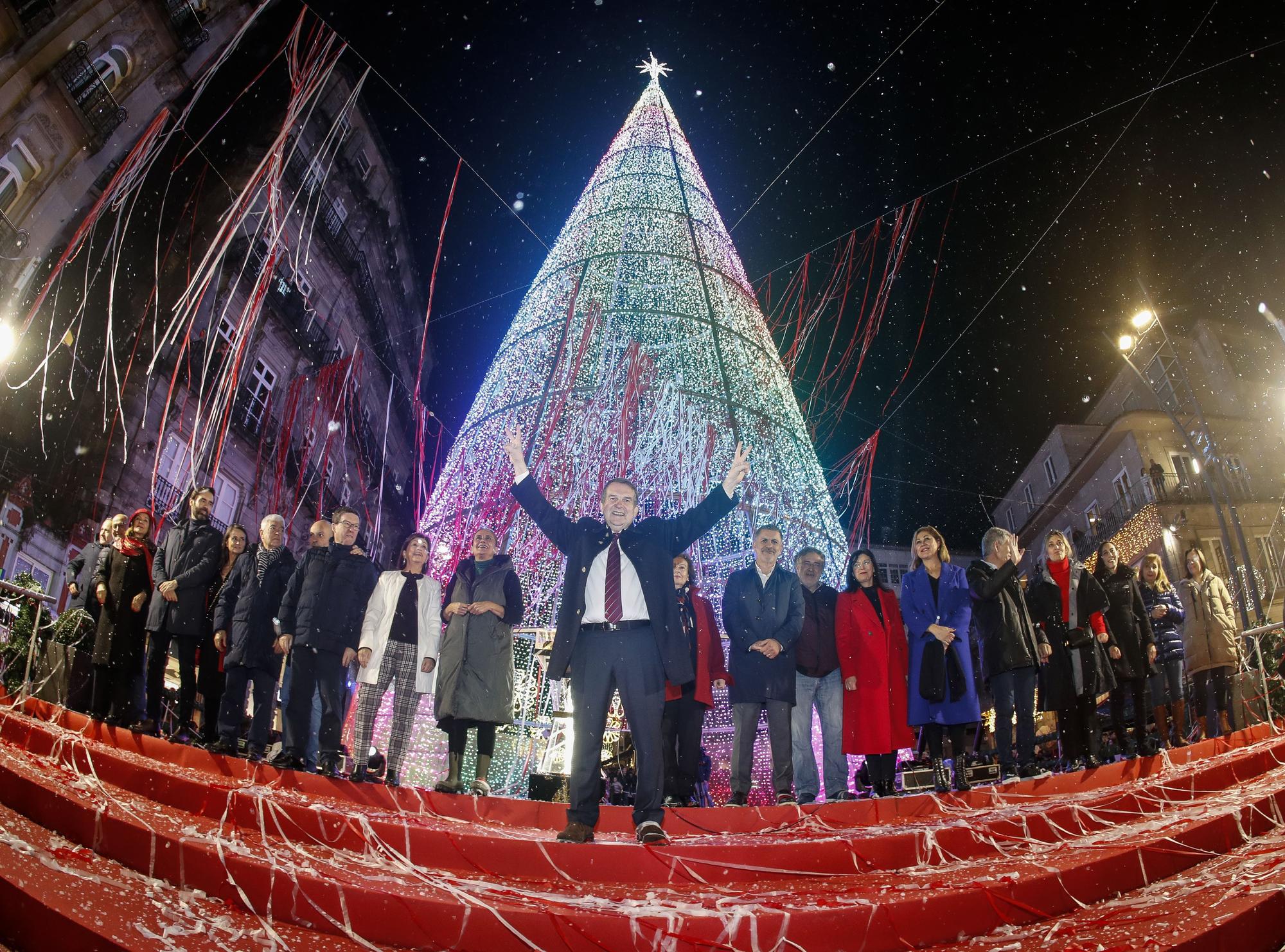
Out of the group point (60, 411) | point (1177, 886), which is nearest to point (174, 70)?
point (60, 411)

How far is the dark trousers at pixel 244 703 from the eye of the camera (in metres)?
4.75

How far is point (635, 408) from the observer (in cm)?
697

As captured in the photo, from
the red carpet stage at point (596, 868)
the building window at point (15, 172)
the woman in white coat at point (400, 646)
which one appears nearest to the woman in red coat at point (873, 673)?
the red carpet stage at point (596, 868)

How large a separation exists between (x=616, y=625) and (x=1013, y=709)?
9.38ft

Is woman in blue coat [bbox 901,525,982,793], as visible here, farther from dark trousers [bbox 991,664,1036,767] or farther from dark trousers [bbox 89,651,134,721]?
dark trousers [bbox 89,651,134,721]

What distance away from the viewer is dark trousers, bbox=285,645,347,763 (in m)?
4.40

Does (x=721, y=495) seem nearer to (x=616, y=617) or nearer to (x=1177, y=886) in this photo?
(x=616, y=617)

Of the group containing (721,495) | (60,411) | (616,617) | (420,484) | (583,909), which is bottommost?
(583,909)

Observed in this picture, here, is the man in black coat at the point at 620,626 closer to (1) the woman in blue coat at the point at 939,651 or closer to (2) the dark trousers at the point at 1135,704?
(1) the woman in blue coat at the point at 939,651

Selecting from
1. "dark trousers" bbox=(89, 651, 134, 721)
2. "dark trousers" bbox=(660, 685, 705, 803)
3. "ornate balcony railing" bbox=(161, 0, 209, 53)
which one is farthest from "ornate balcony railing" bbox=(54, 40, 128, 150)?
"dark trousers" bbox=(660, 685, 705, 803)

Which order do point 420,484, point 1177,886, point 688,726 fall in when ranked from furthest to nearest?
point 420,484, point 688,726, point 1177,886

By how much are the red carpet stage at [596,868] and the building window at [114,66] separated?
1259 cm

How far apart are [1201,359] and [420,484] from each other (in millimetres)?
24462

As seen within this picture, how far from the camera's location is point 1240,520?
784 inches
